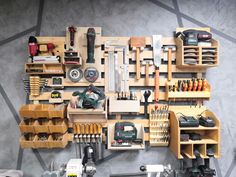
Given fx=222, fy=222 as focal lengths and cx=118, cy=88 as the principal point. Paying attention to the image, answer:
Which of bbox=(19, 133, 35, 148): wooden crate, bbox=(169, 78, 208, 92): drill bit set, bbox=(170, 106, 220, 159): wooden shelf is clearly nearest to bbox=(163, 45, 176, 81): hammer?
bbox=(169, 78, 208, 92): drill bit set

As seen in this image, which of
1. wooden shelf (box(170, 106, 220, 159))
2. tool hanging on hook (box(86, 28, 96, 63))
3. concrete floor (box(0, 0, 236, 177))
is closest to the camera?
wooden shelf (box(170, 106, 220, 159))

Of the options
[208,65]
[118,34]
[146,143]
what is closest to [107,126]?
[146,143]

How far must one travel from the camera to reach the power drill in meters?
2.07

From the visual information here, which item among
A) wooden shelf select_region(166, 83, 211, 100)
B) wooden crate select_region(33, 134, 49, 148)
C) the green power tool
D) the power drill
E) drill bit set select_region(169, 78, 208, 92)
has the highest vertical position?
the power drill

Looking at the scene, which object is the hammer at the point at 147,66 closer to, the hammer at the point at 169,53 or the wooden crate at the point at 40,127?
the hammer at the point at 169,53

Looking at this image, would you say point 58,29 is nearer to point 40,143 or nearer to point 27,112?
point 27,112

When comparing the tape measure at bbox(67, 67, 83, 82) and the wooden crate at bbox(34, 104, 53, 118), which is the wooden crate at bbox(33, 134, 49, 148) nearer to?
the wooden crate at bbox(34, 104, 53, 118)

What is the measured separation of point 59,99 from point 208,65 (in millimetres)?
1448

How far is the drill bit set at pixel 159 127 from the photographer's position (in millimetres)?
2189

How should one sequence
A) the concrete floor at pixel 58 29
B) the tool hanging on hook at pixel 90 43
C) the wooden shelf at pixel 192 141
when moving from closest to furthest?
1. the wooden shelf at pixel 192 141
2. the tool hanging on hook at pixel 90 43
3. the concrete floor at pixel 58 29

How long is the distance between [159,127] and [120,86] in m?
0.56

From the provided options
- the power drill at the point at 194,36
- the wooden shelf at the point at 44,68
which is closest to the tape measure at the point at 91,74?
the wooden shelf at the point at 44,68

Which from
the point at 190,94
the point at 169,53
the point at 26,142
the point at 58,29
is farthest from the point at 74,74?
the point at 190,94

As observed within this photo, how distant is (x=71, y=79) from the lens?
7.15 ft
